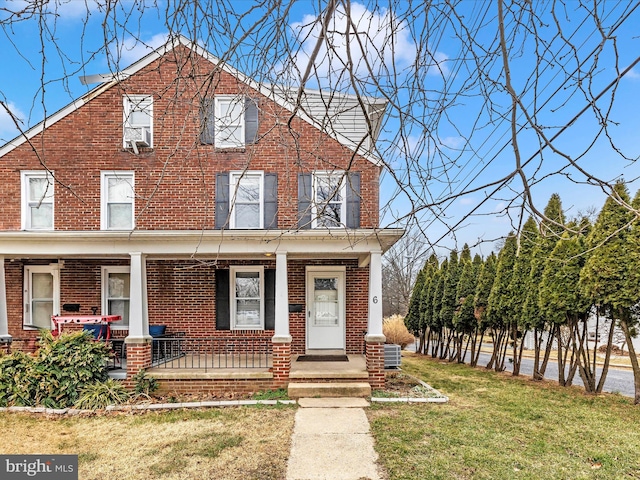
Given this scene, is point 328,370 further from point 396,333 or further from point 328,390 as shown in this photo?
point 396,333

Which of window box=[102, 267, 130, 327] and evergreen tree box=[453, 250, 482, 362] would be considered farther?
evergreen tree box=[453, 250, 482, 362]

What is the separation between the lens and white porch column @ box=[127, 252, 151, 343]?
8.88 metres

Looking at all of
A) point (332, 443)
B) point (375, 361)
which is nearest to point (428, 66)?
point (332, 443)

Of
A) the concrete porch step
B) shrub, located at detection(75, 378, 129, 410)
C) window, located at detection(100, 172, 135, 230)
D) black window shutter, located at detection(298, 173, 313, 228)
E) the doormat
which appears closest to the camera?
black window shutter, located at detection(298, 173, 313, 228)

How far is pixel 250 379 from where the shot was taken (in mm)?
8891

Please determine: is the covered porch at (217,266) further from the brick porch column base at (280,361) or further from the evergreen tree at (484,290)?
the evergreen tree at (484,290)

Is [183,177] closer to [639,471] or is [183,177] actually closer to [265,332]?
[265,332]

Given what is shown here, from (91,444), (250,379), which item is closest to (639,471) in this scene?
(250,379)

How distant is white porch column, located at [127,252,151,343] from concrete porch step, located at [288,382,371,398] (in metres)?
3.31

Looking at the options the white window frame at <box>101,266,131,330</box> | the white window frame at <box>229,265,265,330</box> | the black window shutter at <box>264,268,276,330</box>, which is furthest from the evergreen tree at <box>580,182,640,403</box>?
the white window frame at <box>101,266,131,330</box>

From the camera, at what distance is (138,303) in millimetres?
8977

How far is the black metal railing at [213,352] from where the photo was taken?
996cm

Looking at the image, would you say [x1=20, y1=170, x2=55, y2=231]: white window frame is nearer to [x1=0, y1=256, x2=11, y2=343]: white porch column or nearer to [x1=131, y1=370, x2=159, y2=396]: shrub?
[x1=0, y1=256, x2=11, y2=343]: white porch column

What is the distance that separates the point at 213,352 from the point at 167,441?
4.61m
